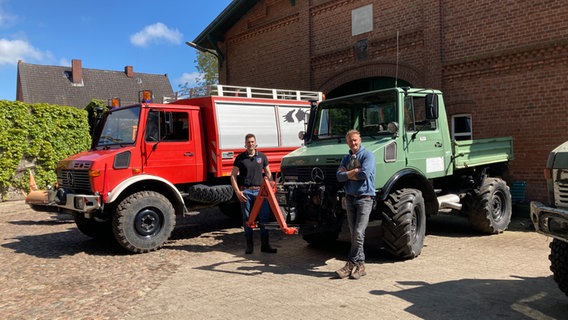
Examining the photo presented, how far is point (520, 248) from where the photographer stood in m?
6.61

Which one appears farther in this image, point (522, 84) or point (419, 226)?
point (522, 84)

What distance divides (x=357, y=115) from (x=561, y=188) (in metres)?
3.36

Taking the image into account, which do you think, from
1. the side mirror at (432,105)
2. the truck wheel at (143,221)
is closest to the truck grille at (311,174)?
the side mirror at (432,105)

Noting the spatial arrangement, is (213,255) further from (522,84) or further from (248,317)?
(522,84)

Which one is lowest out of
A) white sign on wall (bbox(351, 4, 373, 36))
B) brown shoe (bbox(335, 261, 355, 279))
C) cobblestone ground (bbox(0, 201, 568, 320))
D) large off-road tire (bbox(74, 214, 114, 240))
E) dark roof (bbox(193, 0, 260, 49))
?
cobblestone ground (bbox(0, 201, 568, 320))

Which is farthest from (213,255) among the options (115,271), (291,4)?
(291,4)

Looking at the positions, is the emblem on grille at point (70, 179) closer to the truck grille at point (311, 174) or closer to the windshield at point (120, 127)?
the windshield at point (120, 127)

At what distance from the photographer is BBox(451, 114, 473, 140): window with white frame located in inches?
412

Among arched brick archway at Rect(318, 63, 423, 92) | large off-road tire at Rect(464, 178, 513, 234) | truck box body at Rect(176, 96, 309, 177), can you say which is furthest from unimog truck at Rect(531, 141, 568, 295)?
arched brick archway at Rect(318, 63, 423, 92)

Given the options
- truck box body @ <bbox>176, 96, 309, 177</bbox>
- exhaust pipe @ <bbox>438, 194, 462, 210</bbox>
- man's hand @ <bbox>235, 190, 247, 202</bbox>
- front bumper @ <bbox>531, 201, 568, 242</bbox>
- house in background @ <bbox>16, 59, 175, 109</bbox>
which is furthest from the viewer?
house in background @ <bbox>16, 59, 175, 109</bbox>

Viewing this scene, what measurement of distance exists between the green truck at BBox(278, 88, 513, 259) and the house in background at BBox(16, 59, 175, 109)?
102ft

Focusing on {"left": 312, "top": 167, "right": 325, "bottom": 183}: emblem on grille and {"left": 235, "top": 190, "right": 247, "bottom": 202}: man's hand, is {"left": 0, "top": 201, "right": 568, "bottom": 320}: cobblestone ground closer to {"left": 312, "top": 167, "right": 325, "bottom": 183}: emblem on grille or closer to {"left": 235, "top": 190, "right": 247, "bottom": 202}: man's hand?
{"left": 235, "top": 190, "right": 247, "bottom": 202}: man's hand

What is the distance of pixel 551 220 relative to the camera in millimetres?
3723

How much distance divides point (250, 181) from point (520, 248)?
422 centimetres
